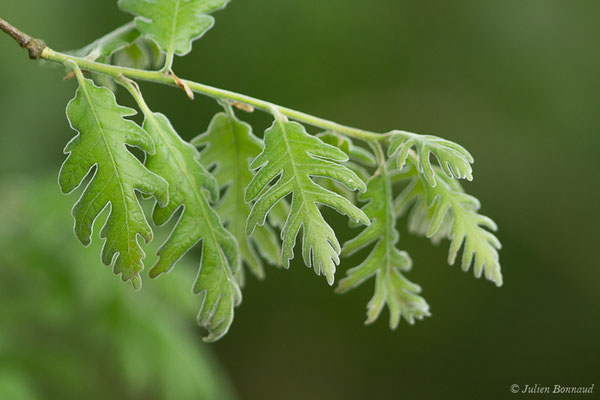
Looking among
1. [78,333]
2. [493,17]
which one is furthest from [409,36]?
[78,333]

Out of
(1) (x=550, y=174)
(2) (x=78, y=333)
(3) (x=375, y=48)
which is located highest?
(3) (x=375, y=48)

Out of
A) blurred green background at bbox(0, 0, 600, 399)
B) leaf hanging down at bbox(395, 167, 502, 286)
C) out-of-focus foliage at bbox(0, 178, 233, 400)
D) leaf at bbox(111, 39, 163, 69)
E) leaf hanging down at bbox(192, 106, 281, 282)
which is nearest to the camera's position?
leaf hanging down at bbox(395, 167, 502, 286)

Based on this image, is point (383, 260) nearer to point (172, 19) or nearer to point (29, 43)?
point (172, 19)

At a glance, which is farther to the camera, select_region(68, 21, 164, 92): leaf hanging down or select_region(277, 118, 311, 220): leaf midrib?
select_region(68, 21, 164, 92): leaf hanging down

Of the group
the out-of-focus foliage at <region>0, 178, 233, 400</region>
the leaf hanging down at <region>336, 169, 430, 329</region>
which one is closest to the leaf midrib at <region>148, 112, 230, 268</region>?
the leaf hanging down at <region>336, 169, 430, 329</region>

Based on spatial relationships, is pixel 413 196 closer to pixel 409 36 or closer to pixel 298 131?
pixel 298 131

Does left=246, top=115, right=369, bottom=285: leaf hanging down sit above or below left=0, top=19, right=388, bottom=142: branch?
below

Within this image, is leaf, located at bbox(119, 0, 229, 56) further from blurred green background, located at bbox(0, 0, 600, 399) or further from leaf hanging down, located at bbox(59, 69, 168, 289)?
blurred green background, located at bbox(0, 0, 600, 399)
